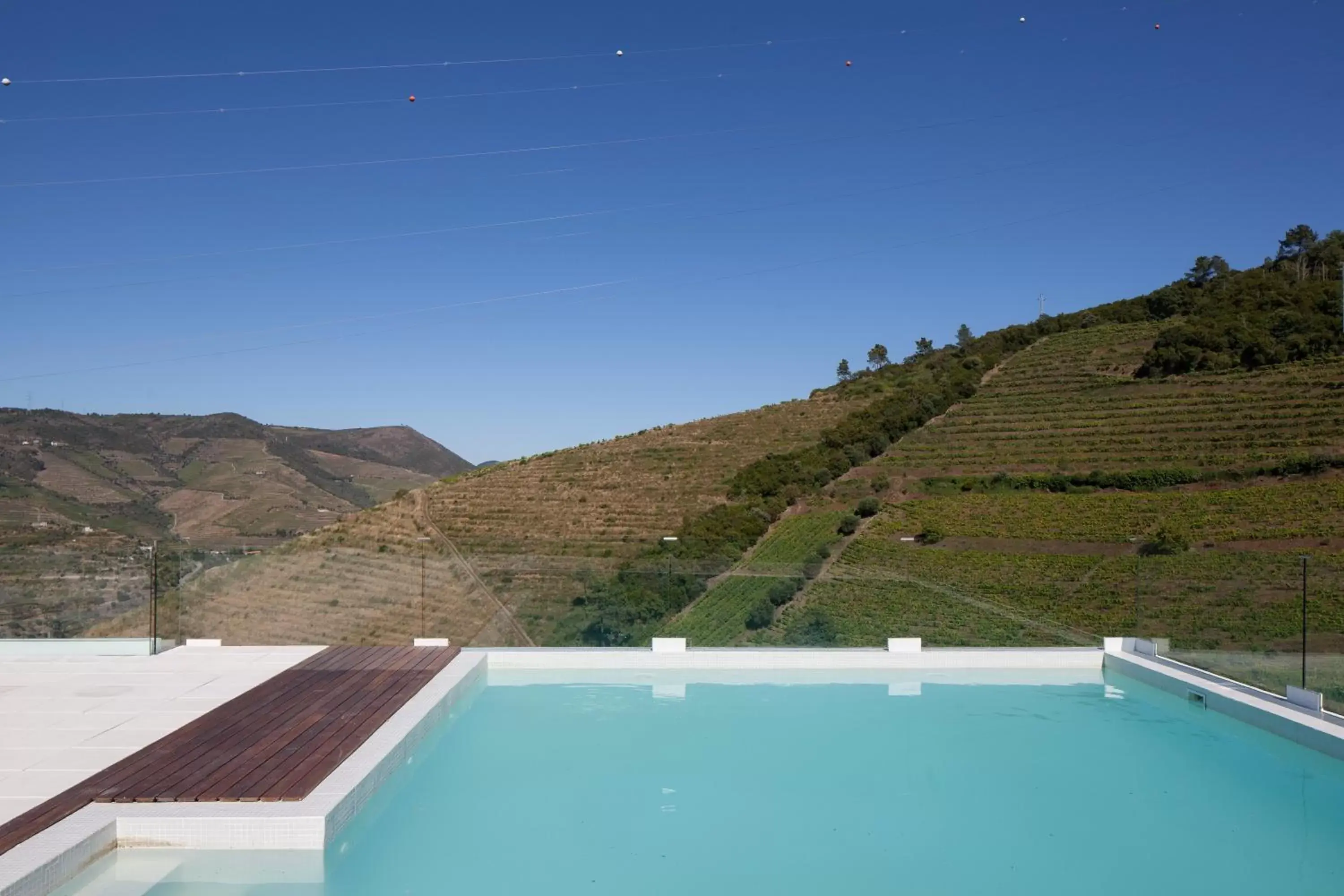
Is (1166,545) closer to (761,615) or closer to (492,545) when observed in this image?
(492,545)

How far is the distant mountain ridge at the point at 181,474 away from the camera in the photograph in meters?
18.8

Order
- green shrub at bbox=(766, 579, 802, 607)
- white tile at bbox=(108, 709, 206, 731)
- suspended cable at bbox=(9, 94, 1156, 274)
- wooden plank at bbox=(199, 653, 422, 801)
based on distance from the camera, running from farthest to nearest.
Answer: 1. suspended cable at bbox=(9, 94, 1156, 274)
2. green shrub at bbox=(766, 579, 802, 607)
3. white tile at bbox=(108, 709, 206, 731)
4. wooden plank at bbox=(199, 653, 422, 801)

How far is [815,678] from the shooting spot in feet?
26.7

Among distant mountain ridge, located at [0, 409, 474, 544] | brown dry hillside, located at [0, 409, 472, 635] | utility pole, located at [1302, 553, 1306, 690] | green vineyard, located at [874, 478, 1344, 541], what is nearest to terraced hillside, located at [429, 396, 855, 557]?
brown dry hillside, located at [0, 409, 472, 635]

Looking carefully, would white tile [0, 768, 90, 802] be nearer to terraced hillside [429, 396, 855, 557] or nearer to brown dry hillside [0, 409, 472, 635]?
brown dry hillside [0, 409, 472, 635]

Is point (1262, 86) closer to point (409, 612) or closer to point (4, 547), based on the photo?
point (409, 612)

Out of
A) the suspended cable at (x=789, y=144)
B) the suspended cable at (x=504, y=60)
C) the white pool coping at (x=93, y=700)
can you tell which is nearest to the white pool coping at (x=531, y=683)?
the white pool coping at (x=93, y=700)

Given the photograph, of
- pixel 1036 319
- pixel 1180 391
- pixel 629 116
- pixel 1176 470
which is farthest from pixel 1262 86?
pixel 1036 319

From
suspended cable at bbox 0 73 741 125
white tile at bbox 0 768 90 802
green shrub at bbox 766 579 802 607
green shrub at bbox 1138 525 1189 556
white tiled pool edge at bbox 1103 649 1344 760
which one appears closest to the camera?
white tile at bbox 0 768 90 802

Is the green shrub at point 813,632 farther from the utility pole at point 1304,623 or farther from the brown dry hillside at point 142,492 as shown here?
the brown dry hillside at point 142,492

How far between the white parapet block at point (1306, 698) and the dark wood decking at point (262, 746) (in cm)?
551

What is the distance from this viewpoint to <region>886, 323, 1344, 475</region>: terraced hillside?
2948cm

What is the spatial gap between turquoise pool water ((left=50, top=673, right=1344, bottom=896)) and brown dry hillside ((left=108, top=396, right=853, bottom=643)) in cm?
231

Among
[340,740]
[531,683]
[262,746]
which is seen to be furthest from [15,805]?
[531,683]
